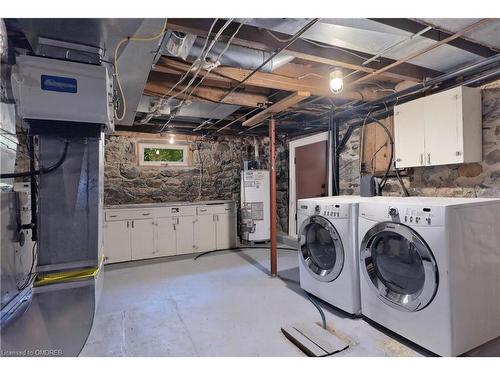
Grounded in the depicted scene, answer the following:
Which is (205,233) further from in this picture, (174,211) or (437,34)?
(437,34)

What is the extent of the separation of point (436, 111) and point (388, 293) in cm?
158

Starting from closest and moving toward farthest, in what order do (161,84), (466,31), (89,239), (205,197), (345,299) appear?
1. (89,239)
2. (466,31)
3. (345,299)
4. (161,84)
5. (205,197)

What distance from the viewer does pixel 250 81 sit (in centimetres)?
236

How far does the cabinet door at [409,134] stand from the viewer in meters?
2.44

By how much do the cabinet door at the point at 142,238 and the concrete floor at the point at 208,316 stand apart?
16.4 inches

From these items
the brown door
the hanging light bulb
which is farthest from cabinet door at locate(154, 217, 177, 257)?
the hanging light bulb

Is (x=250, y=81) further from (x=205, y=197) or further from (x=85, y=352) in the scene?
(x=205, y=197)

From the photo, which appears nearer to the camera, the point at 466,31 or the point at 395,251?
the point at 466,31

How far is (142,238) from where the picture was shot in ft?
13.0

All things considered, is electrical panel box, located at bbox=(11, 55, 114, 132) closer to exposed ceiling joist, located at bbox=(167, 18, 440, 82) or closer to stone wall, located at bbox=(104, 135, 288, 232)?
exposed ceiling joist, located at bbox=(167, 18, 440, 82)

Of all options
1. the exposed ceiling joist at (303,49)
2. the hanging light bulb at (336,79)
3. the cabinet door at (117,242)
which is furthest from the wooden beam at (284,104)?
the cabinet door at (117,242)

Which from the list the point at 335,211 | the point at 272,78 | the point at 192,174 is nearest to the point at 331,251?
the point at 335,211

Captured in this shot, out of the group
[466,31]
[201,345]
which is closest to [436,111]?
[466,31]

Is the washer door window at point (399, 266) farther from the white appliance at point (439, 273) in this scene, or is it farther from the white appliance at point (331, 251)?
the white appliance at point (331, 251)
